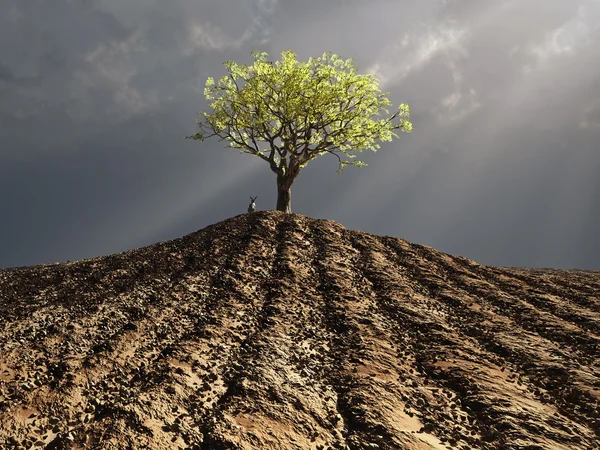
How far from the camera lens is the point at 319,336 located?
695 centimetres

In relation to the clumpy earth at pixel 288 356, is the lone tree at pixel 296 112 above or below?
above

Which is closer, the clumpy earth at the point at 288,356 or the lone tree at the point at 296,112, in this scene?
the clumpy earth at the point at 288,356

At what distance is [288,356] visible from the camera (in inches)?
242

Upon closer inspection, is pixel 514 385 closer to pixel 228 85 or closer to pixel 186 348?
pixel 186 348

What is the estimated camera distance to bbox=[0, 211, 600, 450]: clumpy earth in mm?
4496

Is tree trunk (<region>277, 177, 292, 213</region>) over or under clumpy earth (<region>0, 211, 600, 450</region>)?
over

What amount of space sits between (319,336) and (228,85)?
48.7 ft

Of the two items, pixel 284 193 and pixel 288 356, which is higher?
pixel 284 193

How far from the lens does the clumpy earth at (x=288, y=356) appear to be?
4.50 meters

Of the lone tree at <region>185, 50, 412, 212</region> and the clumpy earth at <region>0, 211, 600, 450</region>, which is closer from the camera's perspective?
the clumpy earth at <region>0, 211, 600, 450</region>

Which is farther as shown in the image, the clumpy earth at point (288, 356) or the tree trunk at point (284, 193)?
the tree trunk at point (284, 193)

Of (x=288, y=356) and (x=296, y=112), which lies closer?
(x=288, y=356)

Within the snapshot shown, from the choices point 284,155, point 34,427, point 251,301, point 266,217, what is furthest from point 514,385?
Answer: point 284,155

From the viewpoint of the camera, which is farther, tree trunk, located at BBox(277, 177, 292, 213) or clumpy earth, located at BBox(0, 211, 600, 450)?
tree trunk, located at BBox(277, 177, 292, 213)
